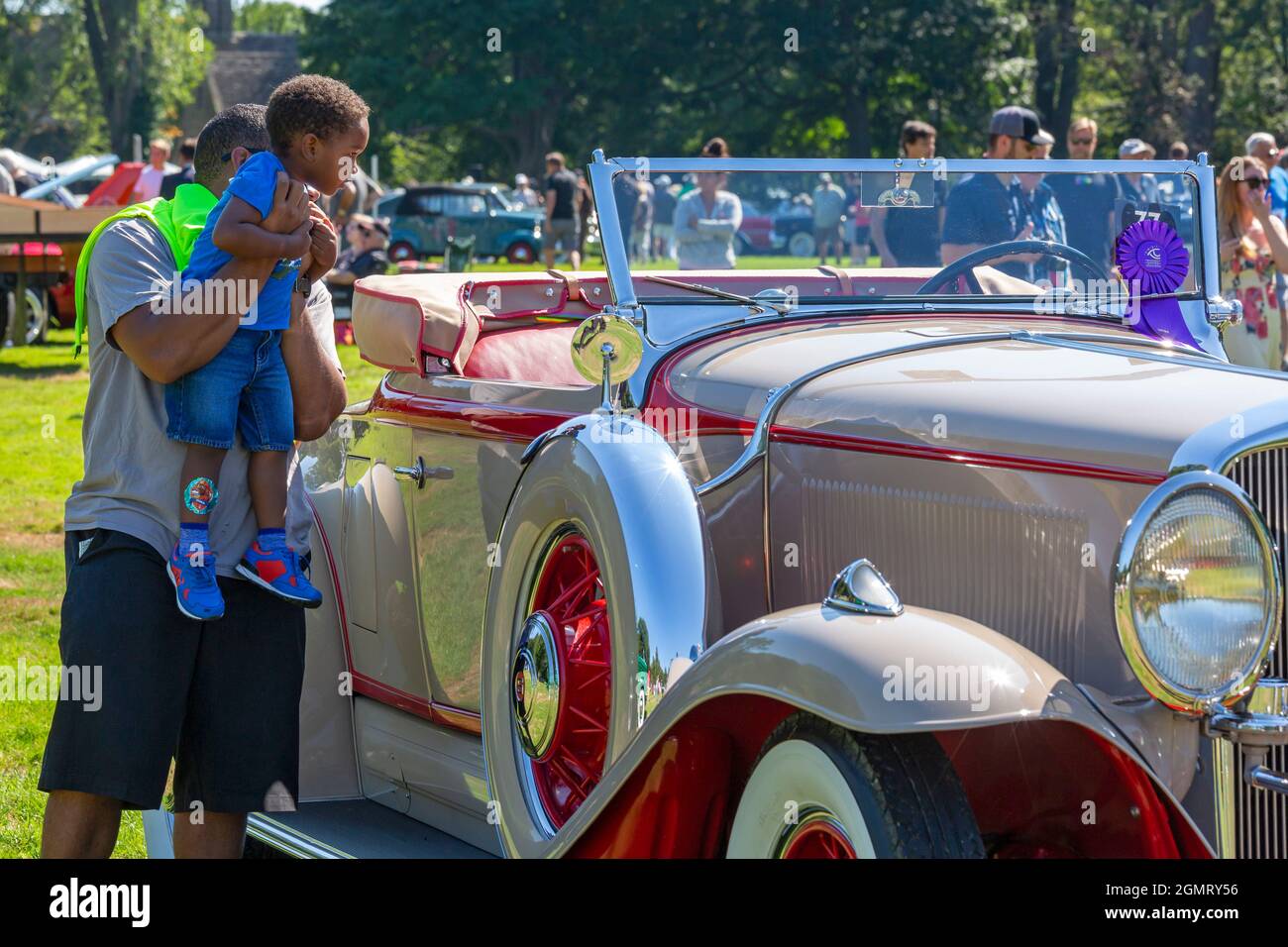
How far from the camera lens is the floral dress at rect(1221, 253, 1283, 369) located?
883cm

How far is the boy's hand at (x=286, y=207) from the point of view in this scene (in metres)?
2.89

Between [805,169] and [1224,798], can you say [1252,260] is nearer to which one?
[805,169]

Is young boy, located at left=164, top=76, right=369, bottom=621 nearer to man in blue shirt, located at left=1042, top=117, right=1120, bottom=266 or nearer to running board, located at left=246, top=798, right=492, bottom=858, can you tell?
running board, located at left=246, top=798, right=492, bottom=858

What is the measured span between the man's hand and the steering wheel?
→ 1.37 meters

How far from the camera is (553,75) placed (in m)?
41.8

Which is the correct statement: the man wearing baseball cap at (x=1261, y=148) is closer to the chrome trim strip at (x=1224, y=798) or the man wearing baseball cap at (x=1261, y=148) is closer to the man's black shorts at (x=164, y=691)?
the chrome trim strip at (x=1224, y=798)

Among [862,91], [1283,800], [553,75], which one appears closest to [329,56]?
[553,75]

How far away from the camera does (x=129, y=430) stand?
299 cm

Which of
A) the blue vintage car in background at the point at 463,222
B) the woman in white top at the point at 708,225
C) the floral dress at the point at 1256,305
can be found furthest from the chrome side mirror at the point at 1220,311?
the blue vintage car in background at the point at 463,222

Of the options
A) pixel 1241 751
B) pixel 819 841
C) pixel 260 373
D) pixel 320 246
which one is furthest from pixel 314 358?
pixel 1241 751

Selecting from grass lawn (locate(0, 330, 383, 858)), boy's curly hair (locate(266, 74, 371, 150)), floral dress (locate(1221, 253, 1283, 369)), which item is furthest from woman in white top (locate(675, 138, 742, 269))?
floral dress (locate(1221, 253, 1283, 369))

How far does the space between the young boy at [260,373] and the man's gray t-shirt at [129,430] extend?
1.6 inches

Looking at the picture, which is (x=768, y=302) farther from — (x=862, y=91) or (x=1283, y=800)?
(x=862, y=91)
